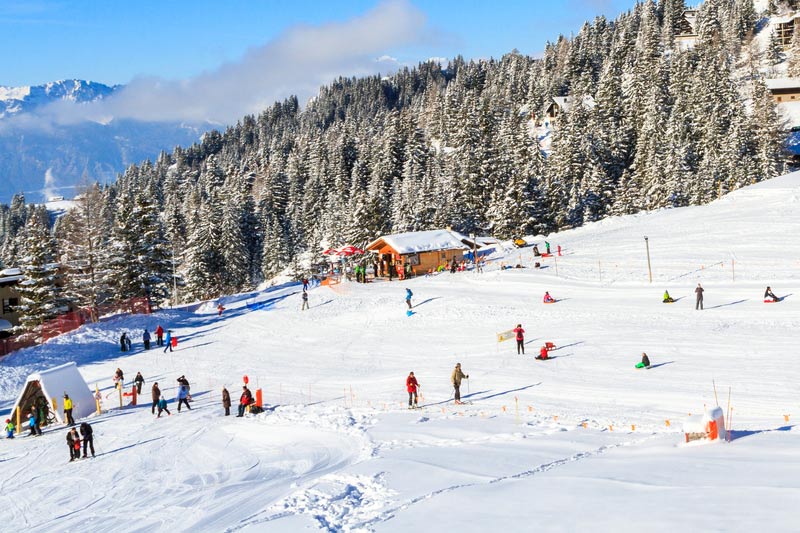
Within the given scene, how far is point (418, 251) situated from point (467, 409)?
99.0ft

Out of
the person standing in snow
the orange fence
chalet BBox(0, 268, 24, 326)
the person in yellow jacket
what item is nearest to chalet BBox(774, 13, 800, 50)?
the orange fence

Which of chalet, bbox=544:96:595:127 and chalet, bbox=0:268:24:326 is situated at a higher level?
chalet, bbox=544:96:595:127

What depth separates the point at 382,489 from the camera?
42.4ft

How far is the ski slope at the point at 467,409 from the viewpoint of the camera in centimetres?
1137

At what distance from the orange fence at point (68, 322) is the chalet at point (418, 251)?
718 inches

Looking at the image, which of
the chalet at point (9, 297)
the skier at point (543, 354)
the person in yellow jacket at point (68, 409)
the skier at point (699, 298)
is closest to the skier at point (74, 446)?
the person in yellow jacket at point (68, 409)

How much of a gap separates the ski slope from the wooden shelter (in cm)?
317

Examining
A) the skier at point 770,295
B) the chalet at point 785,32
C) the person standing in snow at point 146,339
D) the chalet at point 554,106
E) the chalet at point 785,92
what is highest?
the chalet at point 785,32

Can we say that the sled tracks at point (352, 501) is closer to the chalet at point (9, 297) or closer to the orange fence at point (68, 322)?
the orange fence at point (68, 322)

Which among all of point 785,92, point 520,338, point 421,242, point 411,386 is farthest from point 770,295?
point 785,92

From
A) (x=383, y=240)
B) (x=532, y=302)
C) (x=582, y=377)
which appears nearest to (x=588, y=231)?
(x=383, y=240)

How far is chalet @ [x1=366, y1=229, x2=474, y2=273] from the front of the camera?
50.4 m

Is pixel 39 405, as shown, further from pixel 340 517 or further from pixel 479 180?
pixel 479 180

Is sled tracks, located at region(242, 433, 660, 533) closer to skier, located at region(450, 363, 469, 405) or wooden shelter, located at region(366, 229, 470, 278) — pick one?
skier, located at region(450, 363, 469, 405)
